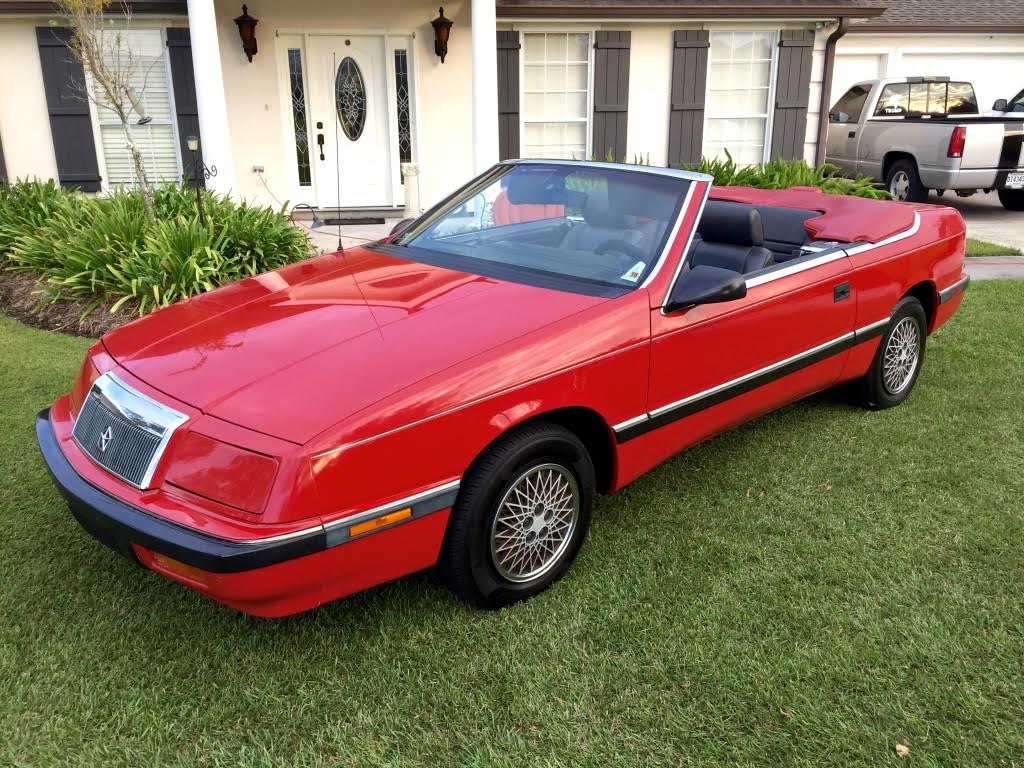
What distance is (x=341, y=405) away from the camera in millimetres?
2514

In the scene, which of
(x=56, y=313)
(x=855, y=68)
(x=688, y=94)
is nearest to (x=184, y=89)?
(x=56, y=313)

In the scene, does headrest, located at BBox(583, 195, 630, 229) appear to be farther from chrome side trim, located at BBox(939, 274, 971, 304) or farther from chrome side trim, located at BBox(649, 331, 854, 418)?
chrome side trim, located at BBox(939, 274, 971, 304)

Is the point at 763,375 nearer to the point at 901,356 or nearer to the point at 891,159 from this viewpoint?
the point at 901,356

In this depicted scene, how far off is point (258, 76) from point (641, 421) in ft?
29.1

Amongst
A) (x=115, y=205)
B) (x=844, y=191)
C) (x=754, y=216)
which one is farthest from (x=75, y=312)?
(x=844, y=191)

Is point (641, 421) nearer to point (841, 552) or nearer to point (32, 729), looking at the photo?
point (841, 552)

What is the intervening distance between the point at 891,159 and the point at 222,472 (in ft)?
41.6

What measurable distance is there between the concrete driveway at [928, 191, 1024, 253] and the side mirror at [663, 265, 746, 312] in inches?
321

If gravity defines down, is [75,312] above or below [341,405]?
below

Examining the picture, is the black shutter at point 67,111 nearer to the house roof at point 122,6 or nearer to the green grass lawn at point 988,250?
the house roof at point 122,6

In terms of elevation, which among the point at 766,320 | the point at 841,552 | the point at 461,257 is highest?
the point at 461,257

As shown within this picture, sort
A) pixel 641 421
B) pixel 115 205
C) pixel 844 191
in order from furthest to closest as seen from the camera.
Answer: pixel 844 191 < pixel 115 205 < pixel 641 421

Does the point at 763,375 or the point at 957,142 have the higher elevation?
the point at 957,142

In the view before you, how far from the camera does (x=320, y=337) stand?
2.91m
